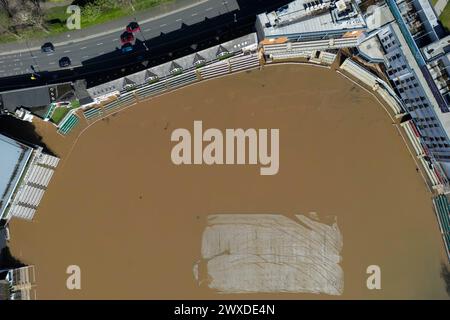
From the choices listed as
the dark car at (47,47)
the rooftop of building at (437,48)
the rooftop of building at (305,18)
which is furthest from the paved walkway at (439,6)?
the dark car at (47,47)

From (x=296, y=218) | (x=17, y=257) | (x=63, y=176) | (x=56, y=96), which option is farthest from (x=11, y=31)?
(x=296, y=218)

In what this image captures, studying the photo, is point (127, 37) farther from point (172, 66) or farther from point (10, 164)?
point (10, 164)

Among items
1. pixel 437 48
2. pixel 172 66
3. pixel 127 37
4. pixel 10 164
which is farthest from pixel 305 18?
pixel 10 164

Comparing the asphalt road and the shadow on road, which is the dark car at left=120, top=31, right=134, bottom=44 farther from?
the shadow on road

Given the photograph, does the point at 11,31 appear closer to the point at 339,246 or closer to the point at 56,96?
the point at 56,96

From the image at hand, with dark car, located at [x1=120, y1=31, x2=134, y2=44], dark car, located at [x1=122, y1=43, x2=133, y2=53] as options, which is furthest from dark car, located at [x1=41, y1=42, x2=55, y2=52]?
dark car, located at [x1=122, y1=43, x2=133, y2=53]

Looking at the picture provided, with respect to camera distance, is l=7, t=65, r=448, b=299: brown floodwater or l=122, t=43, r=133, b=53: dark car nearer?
l=7, t=65, r=448, b=299: brown floodwater
